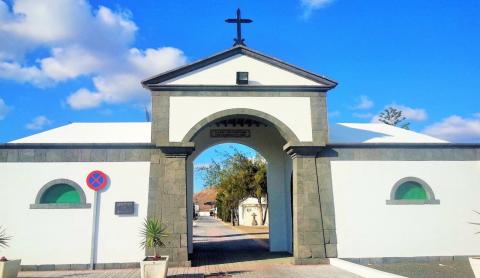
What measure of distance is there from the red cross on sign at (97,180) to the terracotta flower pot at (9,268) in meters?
3.03

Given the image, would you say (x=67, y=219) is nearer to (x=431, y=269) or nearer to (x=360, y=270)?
(x=360, y=270)

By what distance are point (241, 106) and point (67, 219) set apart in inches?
258

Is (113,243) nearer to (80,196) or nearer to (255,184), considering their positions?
(80,196)

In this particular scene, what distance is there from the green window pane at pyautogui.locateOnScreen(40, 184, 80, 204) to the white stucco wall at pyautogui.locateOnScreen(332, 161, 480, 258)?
27.6 ft

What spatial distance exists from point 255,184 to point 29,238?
75.0ft

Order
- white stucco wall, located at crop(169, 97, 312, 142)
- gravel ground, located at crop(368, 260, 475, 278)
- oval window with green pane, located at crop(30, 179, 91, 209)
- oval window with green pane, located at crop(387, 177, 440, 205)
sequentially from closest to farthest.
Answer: gravel ground, located at crop(368, 260, 475, 278) → oval window with green pane, located at crop(30, 179, 91, 209) → white stucco wall, located at crop(169, 97, 312, 142) → oval window with green pane, located at crop(387, 177, 440, 205)

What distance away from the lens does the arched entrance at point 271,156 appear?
1545 centimetres

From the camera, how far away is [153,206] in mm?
11836

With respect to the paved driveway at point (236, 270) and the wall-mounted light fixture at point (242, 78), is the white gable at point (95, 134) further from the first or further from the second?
the paved driveway at point (236, 270)

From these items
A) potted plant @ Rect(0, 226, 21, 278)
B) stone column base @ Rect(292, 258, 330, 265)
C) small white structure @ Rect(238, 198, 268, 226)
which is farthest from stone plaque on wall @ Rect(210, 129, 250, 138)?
small white structure @ Rect(238, 198, 268, 226)

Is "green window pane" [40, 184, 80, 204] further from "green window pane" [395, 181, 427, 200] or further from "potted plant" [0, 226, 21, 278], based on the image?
"green window pane" [395, 181, 427, 200]

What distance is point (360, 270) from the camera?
977cm

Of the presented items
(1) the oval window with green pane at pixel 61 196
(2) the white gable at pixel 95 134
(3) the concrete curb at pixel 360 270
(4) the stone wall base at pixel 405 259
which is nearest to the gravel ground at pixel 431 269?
(4) the stone wall base at pixel 405 259

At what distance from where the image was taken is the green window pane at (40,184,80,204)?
38.7ft
